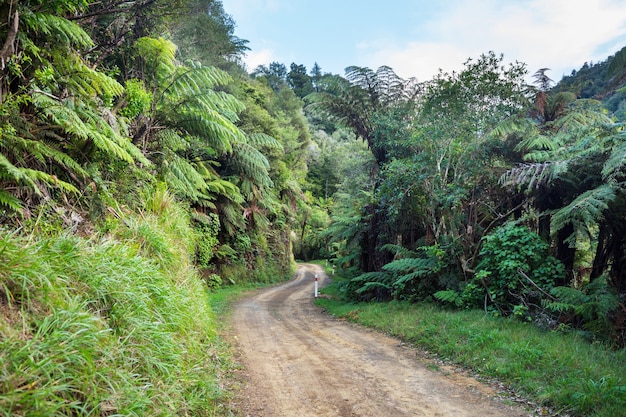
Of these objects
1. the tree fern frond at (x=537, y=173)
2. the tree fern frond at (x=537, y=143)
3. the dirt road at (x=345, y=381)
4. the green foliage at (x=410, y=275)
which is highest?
the tree fern frond at (x=537, y=143)

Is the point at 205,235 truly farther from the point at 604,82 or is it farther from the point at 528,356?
the point at 604,82

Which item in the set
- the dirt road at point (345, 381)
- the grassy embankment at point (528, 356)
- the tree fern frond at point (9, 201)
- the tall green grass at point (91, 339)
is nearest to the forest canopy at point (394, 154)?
the tree fern frond at point (9, 201)

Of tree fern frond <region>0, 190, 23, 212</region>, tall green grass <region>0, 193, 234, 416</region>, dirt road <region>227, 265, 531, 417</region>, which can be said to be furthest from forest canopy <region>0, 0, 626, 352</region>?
dirt road <region>227, 265, 531, 417</region>

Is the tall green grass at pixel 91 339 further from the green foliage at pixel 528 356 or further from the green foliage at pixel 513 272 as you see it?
the green foliage at pixel 513 272

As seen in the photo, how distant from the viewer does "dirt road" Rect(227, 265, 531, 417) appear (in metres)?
3.82

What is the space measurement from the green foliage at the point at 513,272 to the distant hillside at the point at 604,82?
9.25ft

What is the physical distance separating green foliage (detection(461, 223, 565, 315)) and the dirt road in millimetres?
2254

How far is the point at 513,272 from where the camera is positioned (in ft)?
23.8

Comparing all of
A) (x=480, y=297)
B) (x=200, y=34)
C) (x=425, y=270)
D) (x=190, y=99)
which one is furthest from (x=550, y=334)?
(x=200, y=34)

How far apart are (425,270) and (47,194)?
7.71 metres

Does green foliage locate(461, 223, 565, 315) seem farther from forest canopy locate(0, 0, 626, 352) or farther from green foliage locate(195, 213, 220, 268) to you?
green foliage locate(195, 213, 220, 268)

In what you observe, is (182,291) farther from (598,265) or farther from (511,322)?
(598,265)

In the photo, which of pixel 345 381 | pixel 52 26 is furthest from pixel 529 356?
pixel 52 26

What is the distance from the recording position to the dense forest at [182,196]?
2785 mm
